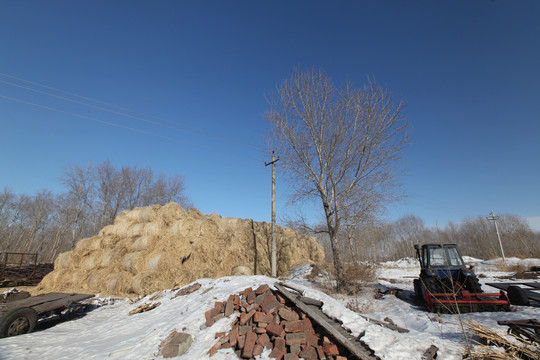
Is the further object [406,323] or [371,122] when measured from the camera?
[371,122]

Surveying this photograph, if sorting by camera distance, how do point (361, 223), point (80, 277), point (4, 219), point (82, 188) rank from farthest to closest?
point (4, 219), point (82, 188), point (80, 277), point (361, 223)

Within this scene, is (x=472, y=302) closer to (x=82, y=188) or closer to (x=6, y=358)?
(x=6, y=358)

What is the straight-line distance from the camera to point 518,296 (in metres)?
7.66

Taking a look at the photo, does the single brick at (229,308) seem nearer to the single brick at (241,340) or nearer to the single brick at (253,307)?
the single brick at (253,307)

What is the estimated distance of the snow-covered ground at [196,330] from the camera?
14.0ft

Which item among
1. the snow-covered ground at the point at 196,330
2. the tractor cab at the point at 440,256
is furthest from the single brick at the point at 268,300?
the tractor cab at the point at 440,256

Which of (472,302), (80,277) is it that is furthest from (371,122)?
(80,277)

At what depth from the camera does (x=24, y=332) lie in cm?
667

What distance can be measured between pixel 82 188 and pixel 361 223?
3459cm

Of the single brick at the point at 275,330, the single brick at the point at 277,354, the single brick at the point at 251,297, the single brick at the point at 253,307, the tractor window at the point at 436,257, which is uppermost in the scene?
the tractor window at the point at 436,257

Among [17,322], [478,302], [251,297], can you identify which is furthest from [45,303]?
[478,302]

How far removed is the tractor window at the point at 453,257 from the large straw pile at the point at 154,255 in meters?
8.44

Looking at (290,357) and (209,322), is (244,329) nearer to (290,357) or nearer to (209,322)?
(209,322)

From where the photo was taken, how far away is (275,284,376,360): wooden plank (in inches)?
148
